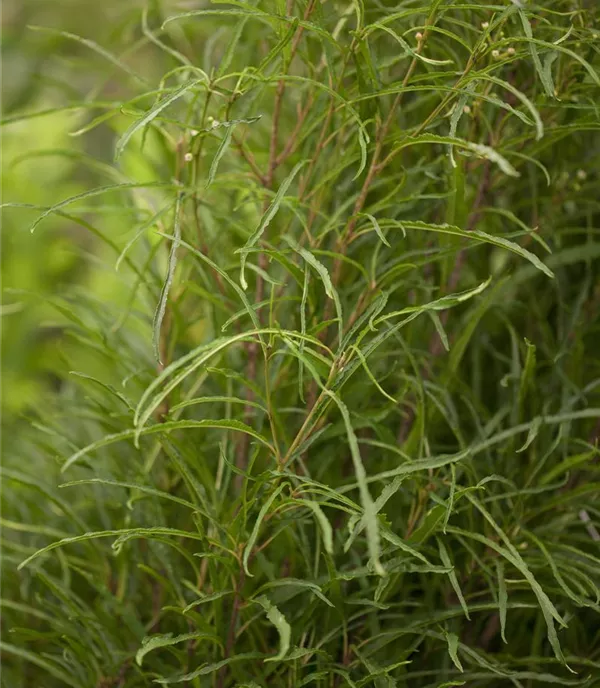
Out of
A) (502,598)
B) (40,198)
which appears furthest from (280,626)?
(40,198)

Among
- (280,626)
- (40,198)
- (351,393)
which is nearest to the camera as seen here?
(280,626)

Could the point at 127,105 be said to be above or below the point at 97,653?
above

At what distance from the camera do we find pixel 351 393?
Result: 0.33 meters

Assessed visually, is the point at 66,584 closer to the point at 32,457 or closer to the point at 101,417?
the point at 101,417

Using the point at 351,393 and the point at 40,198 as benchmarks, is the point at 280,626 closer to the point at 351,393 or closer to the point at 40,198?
the point at 351,393

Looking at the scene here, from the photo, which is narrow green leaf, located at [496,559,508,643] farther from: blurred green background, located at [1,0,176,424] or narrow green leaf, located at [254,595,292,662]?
blurred green background, located at [1,0,176,424]

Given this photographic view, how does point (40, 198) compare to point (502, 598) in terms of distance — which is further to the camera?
point (40, 198)

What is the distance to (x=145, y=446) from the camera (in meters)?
0.40

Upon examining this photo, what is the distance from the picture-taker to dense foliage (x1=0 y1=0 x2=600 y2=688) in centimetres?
27

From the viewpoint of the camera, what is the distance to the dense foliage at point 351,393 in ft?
0.90

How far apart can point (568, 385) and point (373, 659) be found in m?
0.15

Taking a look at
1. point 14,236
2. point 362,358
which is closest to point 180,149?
point 362,358

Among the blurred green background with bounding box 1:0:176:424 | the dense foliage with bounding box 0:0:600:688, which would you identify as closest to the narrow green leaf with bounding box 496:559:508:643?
the dense foliage with bounding box 0:0:600:688

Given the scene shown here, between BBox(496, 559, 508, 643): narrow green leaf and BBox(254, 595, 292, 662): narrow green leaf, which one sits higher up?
BBox(254, 595, 292, 662): narrow green leaf
